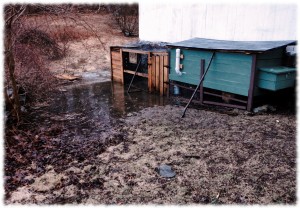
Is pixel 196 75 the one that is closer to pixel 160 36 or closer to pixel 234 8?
pixel 234 8

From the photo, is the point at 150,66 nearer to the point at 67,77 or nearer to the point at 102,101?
the point at 102,101

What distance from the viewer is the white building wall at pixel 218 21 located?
783 cm

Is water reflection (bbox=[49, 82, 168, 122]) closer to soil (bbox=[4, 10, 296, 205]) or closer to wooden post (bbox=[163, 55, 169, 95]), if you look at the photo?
soil (bbox=[4, 10, 296, 205])

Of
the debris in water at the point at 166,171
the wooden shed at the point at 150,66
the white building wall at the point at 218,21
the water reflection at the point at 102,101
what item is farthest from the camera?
the wooden shed at the point at 150,66

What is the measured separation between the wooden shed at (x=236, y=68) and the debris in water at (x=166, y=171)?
3.64 metres

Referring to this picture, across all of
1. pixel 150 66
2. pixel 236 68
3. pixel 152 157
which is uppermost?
pixel 236 68

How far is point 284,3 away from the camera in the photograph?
7688mm

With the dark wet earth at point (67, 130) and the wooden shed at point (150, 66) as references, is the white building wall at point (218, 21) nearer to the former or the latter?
the wooden shed at point (150, 66)

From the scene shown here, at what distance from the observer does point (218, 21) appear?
946 centimetres

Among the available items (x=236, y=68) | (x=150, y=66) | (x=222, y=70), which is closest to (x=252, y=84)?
(x=236, y=68)

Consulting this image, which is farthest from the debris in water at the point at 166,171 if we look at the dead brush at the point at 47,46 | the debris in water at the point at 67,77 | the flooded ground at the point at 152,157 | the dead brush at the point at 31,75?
the dead brush at the point at 47,46

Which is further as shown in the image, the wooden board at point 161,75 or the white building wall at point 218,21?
the wooden board at point 161,75

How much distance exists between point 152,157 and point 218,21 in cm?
620

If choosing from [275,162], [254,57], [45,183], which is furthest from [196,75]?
[45,183]
